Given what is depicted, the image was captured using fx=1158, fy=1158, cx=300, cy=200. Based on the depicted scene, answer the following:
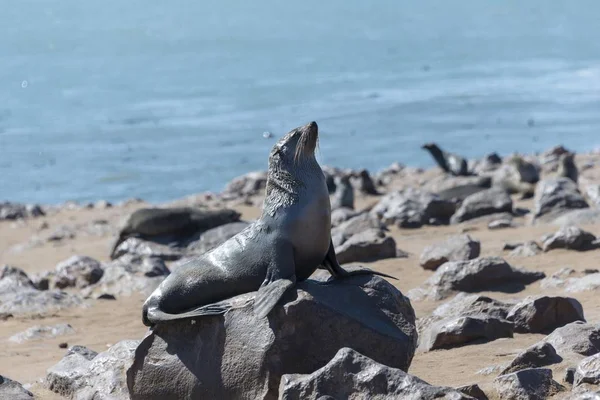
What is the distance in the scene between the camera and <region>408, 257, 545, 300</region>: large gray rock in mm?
9461

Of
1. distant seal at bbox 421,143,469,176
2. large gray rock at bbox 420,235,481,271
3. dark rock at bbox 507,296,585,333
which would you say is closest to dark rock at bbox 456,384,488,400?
dark rock at bbox 507,296,585,333

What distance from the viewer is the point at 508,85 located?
4431cm

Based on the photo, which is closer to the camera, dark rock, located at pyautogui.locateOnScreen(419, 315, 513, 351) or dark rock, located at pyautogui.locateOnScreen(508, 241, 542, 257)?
dark rock, located at pyautogui.locateOnScreen(419, 315, 513, 351)

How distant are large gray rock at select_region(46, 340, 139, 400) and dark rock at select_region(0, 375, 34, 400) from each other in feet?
0.69

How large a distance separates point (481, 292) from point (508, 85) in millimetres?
35852

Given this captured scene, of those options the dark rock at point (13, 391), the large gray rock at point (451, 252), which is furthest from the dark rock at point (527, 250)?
the dark rock at point (13, 391)

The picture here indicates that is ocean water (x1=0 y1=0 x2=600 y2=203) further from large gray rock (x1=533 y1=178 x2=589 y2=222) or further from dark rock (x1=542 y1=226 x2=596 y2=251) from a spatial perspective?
dark rock (x1=542 y1=226 x2=596 y2=251)

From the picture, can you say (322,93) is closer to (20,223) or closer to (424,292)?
(20,223)

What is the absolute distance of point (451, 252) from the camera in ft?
36.1

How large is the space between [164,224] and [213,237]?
0.85 metres

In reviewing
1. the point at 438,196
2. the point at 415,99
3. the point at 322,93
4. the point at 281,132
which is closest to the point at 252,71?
the point at 322,93

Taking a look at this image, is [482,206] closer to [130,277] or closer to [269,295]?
[130,277]

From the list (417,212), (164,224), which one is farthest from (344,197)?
(164,224)

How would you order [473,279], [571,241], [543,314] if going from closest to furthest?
[543,314], [473,279], [571,241]
